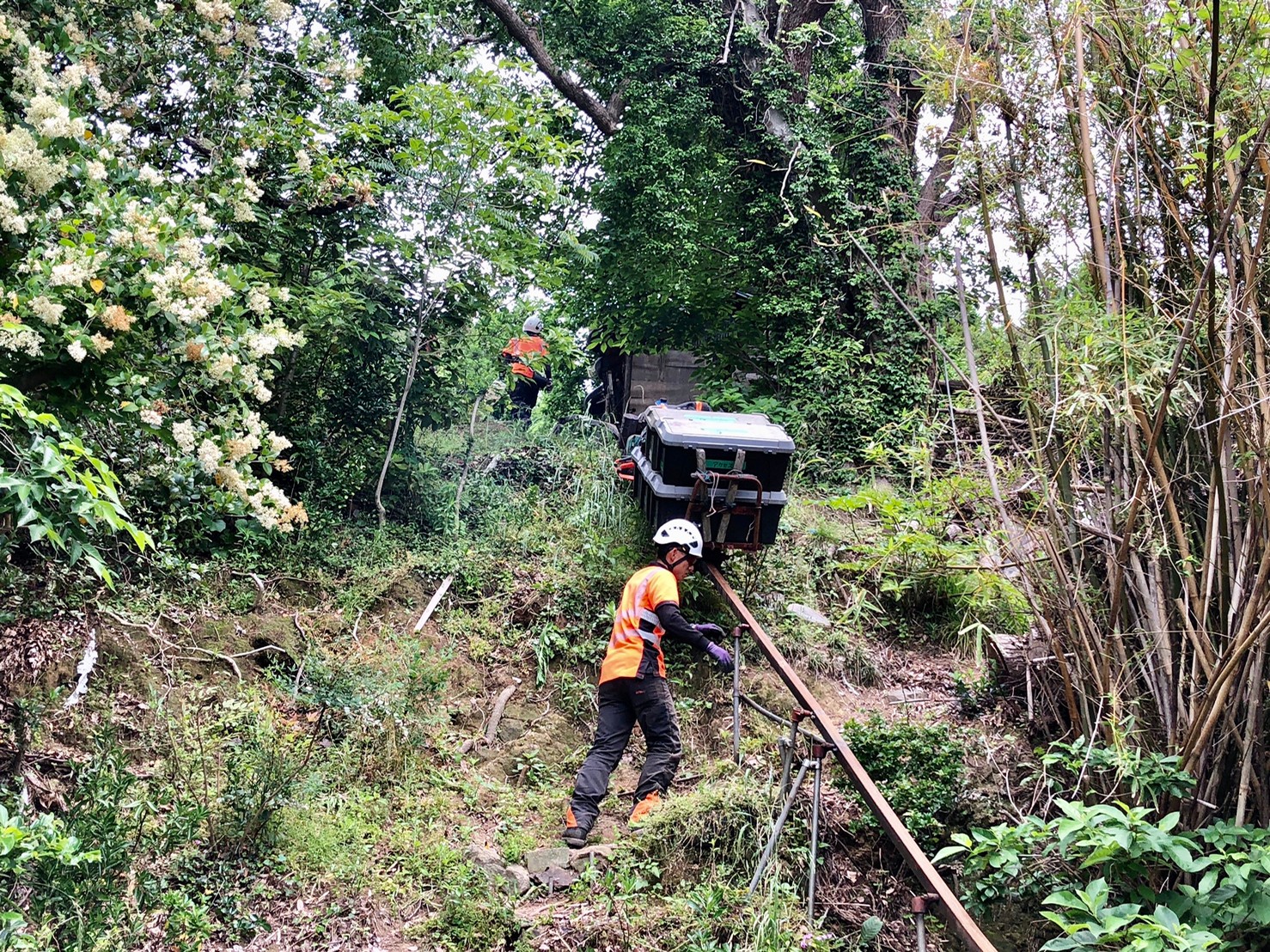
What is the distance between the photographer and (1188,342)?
366 cm

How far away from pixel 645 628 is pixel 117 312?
3.29m

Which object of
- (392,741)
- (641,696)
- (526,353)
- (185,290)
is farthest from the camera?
(526,353)

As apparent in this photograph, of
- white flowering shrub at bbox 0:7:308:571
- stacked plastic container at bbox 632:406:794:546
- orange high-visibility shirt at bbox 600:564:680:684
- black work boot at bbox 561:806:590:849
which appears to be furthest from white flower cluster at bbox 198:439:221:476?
stacked plastic container at bbox 632:406:794:546

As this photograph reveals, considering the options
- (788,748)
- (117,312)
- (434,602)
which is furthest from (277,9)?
(788,748)

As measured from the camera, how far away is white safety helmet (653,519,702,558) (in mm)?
5953

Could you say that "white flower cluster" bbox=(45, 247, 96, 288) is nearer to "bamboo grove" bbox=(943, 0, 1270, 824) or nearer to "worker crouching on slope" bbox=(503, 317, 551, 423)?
"bamboo grove" bbox=(943, 0, 1270, 824)

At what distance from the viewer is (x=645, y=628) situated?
5.56 meters

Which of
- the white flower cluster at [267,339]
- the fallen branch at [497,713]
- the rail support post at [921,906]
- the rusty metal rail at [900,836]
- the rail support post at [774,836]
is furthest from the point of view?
the fallen branch at [497,713]

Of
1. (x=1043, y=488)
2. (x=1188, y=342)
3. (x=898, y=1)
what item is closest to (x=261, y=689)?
(x=1043, y=488)

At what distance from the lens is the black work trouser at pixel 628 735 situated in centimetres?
530

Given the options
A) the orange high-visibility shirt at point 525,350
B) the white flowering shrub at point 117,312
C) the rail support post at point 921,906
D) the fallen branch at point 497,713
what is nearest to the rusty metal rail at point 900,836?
the rail support post at point 921,906

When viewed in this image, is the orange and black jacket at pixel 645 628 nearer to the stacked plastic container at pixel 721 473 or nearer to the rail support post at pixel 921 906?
the stacked plastic container at pixel 721 473

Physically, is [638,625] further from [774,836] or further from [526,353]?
[526,353]

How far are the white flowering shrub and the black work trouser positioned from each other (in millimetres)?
2203
